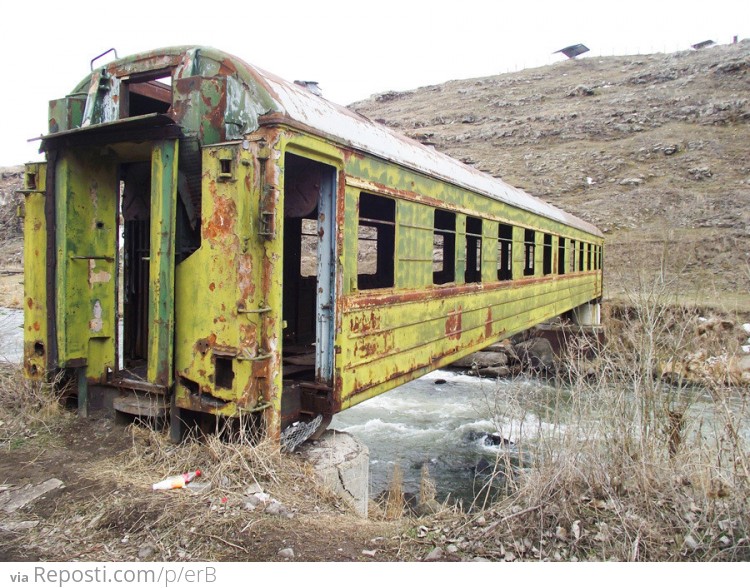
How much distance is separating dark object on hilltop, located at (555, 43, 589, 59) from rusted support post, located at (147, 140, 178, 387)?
6078 cm

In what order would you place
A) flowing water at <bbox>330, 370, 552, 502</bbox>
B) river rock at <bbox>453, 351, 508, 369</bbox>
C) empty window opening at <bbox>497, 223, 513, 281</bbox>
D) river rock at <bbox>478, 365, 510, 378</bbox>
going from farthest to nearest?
river rock at <bbox>453, 351, 508, 369</bbox>, river rock at <bbox>478, 365, 510, 378</bbox>, empty window opening at <bbox>497, 223, 513, 281</bbox>, flowing water at <bbox>330, 370, 552, 502</bbox>

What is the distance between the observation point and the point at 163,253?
402 cm

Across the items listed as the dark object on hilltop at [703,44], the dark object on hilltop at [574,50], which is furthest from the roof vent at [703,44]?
the dark object on hilltop at [574,50]

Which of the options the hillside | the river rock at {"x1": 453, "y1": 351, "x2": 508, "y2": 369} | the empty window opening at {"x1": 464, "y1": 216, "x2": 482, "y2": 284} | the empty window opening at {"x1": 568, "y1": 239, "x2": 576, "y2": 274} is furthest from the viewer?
the hillside

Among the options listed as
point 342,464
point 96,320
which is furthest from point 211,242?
point 342,464

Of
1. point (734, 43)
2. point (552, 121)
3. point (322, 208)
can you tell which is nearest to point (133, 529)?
point (322, 208)

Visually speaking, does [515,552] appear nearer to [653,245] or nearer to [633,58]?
[653,245]

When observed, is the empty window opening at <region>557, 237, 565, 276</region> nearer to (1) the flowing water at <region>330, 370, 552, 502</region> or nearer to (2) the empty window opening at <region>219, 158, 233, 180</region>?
(1) the flowing water at <region>330, 370, 552, 502</region>

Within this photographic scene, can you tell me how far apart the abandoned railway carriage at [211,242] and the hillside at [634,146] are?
1133 centimetres

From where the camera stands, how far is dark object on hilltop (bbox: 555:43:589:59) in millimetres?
55906

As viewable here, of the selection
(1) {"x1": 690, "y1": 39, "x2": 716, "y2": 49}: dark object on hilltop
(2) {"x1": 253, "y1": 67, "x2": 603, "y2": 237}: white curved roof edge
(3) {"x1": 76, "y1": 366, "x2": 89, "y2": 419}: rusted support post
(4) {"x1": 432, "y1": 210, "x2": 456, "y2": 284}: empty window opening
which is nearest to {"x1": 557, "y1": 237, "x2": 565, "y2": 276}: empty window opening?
(2) {"x1": 253, "y1": 67, "x2": 603, "y2": 237}: white curved roof edge

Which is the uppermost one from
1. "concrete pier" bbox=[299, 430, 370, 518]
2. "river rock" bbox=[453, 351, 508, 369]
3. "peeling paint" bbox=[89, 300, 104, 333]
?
"peeling paint" bbox=[89, 300, 104, 333]

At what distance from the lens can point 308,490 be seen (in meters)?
3.83

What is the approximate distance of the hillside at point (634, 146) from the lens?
20625 mm
